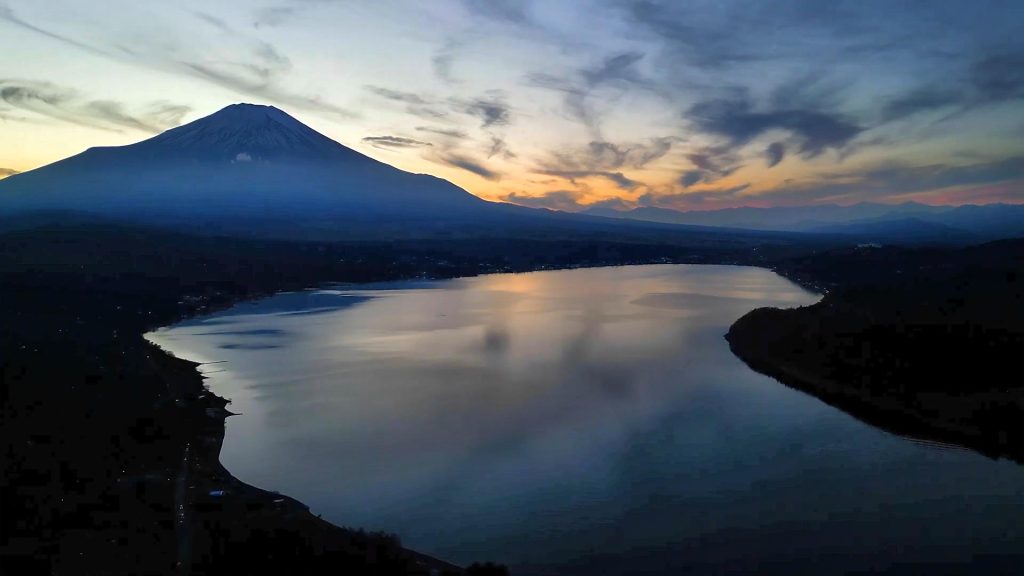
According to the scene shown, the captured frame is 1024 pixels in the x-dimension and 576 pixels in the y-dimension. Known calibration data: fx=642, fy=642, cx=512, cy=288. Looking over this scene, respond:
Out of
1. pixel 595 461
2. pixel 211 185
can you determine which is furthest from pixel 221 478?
pixel 211 185

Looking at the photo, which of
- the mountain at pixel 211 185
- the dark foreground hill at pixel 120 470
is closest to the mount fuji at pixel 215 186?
the mountain at pixel 211 185

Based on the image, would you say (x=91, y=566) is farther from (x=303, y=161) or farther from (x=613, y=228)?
(x=613, y=228)

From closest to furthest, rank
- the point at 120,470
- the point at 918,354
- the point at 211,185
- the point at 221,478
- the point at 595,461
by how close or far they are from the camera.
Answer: the point at 120,470
the point at 221,478
the point at 595,461
the point at 918,354
the point at 211,185

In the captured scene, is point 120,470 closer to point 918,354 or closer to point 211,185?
point 918,354

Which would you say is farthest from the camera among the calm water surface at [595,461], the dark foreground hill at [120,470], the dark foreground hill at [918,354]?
the dark foreground hill at [918,354]

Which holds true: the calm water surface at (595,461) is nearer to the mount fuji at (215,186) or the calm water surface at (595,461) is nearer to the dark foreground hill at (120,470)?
the dark foreground hill at (120,470)

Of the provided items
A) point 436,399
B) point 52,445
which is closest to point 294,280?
point 436,399
